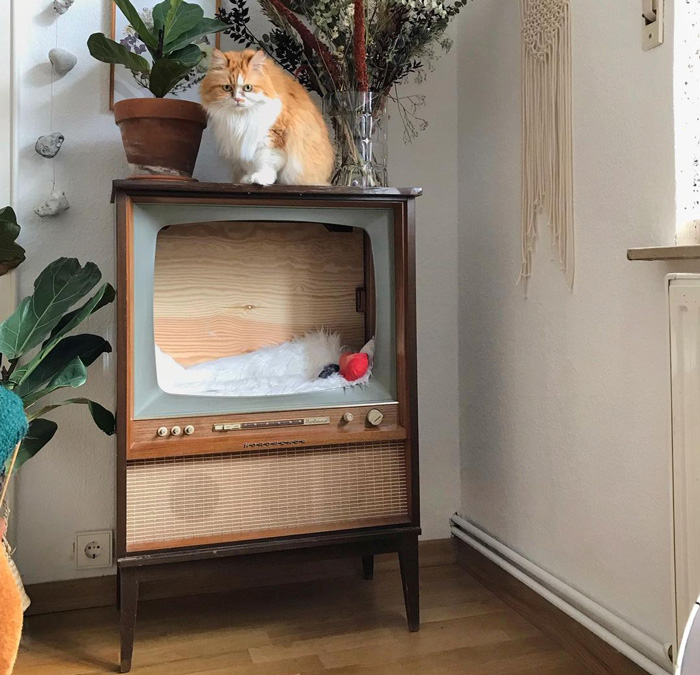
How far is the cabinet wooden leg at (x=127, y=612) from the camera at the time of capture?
1440 mm

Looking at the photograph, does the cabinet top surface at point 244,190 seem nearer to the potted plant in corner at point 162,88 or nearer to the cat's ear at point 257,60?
the potted plant in corner at point 162,88

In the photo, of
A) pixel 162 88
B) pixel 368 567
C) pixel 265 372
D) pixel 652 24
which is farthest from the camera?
pixel 368 567

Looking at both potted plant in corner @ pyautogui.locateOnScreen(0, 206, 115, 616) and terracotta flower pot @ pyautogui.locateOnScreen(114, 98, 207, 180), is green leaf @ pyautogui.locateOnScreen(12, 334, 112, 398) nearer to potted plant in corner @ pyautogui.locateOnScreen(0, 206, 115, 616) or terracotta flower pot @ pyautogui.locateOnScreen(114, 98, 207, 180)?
potted plant in corner @ pyautogui.locateOnScreen(0, 206, 115, 616)

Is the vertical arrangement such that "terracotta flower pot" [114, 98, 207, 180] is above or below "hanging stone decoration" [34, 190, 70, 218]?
above

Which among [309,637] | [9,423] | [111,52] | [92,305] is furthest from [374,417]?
[111,52]

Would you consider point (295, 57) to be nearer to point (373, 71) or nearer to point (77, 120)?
point (373, 71)

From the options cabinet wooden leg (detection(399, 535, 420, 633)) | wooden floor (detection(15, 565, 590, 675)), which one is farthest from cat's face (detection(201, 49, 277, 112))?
wooden floor (detection(15, 565, 590, 675))

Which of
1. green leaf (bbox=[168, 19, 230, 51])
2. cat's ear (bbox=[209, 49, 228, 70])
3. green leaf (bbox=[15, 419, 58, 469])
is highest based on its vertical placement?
green leaf (bbox=[168, 19, 230, 51])

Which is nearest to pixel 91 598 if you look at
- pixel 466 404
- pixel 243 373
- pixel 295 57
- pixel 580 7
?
pixel 243 373

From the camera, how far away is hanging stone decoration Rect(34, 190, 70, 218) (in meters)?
1.69

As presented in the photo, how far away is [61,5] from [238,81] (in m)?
0.60

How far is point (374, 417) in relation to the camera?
156 cm

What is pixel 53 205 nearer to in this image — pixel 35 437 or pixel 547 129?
pixel 35 437

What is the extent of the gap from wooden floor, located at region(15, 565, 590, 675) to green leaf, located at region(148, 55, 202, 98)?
1.23 meters
